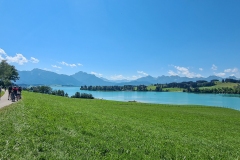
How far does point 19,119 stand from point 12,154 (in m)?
5.47

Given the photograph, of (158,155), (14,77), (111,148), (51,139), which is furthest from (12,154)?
(14,77)

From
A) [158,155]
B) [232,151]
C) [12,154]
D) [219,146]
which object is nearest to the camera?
[12,154]

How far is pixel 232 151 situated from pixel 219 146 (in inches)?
38.5

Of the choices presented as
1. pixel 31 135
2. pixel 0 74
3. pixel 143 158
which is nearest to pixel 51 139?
pixel 31 135

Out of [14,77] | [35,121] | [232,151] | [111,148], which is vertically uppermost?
[14,77]

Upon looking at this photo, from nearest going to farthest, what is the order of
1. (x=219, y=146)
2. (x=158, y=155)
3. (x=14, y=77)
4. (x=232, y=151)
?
(x=158, y=155), (x=232, y=151), (x=219, y=146), (x=14, y=77)

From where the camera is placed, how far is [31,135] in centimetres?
929

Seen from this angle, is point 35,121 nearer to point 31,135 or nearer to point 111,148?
point 31,135

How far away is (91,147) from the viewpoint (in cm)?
875

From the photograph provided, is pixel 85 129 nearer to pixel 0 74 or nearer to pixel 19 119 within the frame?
pixel 19 119

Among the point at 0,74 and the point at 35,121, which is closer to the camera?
the point at 35,121

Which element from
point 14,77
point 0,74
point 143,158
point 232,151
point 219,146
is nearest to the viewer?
point 143,158

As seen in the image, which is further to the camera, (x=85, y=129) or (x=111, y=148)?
(x=85, y=129)

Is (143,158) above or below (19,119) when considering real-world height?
below
